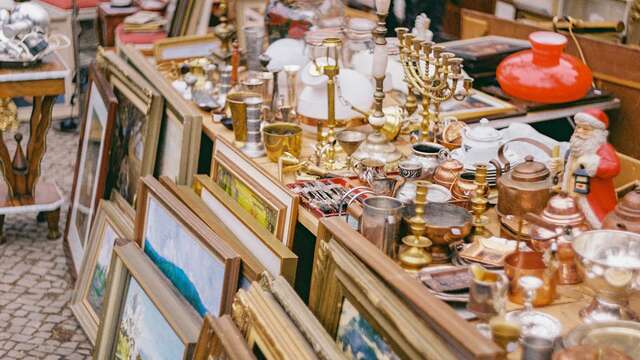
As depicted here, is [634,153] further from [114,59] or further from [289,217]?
[114,59]

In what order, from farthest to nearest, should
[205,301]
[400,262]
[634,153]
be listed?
[634,153] → [205,301] → [400,262]

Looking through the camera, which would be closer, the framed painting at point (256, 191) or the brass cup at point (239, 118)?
the framed painting at point (256, 191)

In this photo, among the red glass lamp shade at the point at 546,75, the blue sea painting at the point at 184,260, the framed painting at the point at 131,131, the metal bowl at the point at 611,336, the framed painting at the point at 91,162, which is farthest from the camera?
the framed painting at the point at 91,162

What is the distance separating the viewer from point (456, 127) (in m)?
3.37

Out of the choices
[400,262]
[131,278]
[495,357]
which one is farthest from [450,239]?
[131,278]

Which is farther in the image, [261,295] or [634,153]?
[634,153]

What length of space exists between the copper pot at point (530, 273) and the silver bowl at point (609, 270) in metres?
0.08

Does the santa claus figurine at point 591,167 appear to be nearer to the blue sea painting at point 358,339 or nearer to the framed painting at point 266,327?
the blue sea painting at point 358,339

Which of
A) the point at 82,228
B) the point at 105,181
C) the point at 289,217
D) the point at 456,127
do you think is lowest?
the point at 82,228

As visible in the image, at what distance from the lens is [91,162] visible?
4.60 meters

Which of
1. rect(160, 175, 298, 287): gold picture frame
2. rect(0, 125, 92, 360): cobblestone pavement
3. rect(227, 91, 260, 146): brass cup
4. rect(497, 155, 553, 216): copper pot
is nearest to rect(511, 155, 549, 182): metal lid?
rect(497, 155, 553, 216): copper pot

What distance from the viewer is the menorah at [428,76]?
3.23 metres

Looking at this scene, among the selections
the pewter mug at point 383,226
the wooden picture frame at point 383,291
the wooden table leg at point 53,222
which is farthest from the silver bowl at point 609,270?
the wooden table leg at point 53,222

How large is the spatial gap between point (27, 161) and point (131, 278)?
1896 millimetres
